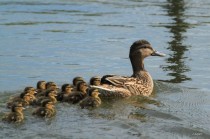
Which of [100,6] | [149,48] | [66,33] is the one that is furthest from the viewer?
[100,6]

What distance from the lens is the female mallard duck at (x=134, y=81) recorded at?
9383mm

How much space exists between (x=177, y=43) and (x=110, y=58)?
2.02 metres

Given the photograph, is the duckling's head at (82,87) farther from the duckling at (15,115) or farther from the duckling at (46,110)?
the duckling at (15,115)

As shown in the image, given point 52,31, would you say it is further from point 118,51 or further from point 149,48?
point 149,48

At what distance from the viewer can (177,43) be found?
13633mm

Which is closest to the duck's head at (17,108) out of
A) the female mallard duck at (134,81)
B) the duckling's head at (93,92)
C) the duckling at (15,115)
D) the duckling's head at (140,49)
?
the duckling at (15,115)

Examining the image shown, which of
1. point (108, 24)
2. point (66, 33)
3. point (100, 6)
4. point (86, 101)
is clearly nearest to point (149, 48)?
point (86, 101)

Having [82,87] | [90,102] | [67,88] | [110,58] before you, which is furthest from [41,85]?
[110,58]

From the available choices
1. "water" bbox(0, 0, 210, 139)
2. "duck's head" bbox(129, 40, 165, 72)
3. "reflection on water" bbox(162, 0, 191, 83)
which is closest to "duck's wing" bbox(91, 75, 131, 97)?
"water" bbox(0, 0, 210, 139)

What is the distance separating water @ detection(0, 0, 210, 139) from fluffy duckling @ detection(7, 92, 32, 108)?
0.14 m

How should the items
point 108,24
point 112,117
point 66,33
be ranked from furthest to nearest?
1. point 108,24
2. point 66,33
3. point 112,117

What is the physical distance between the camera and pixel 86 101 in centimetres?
870

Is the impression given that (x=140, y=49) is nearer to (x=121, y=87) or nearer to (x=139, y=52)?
(x=139, y=52)

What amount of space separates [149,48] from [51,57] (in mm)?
2336
